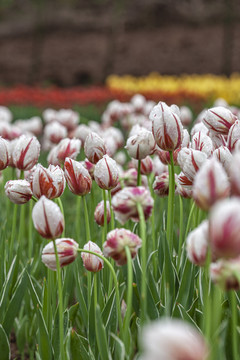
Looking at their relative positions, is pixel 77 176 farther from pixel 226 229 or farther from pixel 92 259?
pixel 226 229

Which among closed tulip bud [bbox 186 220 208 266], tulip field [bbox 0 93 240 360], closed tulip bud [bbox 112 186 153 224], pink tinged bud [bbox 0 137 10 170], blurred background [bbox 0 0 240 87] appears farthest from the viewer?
blurred background [bbox 0 0 240 87]

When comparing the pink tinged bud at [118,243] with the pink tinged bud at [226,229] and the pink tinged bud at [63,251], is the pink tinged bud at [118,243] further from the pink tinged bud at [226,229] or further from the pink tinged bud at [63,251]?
the pink tinged bud at [226,229]

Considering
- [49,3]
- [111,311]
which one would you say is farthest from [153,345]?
[49,3]

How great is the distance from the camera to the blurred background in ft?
52.5

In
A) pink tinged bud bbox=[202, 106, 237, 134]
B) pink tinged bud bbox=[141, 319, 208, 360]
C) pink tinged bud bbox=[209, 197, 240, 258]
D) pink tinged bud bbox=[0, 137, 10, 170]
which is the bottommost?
pink tinged bud bbox=[141, 319, 208, 360]

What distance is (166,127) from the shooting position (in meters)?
1.11

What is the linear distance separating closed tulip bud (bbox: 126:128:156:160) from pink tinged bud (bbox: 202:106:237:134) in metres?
0.18

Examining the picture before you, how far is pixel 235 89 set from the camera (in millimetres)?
7336

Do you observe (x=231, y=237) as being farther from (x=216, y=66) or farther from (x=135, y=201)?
(x=216, y=66)

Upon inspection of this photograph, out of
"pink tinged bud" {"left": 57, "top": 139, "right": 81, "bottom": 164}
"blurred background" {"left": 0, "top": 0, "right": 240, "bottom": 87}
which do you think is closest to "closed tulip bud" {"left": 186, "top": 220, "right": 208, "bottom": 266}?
"pink tinged bud" {"left": 57, "top": 139, "right": 81, "bottom": 164}

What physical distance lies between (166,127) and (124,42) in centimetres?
1588

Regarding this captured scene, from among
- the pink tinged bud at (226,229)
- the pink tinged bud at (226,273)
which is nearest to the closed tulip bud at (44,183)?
the pink tinged bud at (226,273)

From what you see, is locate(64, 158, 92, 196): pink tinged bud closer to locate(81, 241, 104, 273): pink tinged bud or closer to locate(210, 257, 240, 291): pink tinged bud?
locate(81, 241, 104, 273): pink tinged bud

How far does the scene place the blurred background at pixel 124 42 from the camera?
52.5 feet
